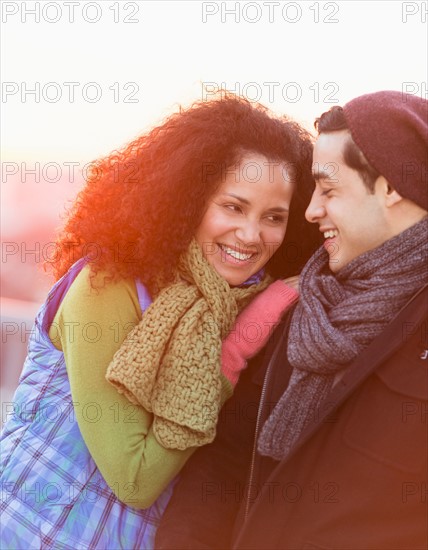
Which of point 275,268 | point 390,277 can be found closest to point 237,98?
point 275,268

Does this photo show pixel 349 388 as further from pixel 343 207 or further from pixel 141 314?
pixel 141 314

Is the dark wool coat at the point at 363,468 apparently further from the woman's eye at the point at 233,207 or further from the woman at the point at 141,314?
the woman's eye at the point at 233,207

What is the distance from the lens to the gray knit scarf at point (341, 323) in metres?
1.81

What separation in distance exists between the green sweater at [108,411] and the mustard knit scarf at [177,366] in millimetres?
37

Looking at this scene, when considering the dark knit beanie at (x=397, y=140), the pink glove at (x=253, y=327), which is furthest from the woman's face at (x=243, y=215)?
the dark knit beanie at (x=397, y=140)

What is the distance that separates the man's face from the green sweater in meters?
0.60

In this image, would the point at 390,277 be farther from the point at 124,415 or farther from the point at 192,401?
the point at 124,415

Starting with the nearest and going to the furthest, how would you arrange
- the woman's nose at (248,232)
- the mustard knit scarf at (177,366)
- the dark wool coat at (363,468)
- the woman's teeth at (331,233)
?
the dark wool coat at (363,468) → the mustard knit scarf at (177,366) → the woman's teeth at (331,233) → the woman's nose at (248,232)

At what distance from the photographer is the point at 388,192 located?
6.06ft

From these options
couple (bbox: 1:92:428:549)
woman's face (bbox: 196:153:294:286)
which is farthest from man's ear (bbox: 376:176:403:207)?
woman's face (bbox: 196:153:294:286)

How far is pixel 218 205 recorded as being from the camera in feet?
6.92

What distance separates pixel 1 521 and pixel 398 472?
1035 millimetres

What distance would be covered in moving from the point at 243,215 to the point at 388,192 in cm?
44

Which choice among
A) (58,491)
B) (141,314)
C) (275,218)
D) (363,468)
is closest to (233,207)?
(275,218)
